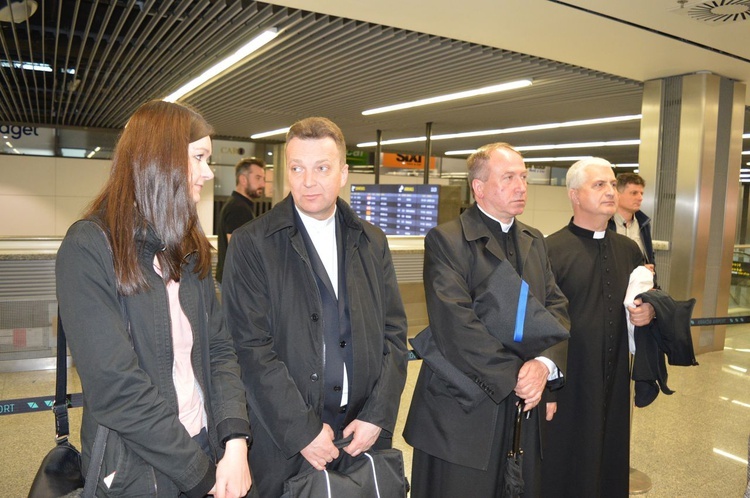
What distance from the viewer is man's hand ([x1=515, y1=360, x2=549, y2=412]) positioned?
212cm

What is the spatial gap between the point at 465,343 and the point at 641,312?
113cm

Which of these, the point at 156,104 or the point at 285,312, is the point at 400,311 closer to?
the point at 285,312

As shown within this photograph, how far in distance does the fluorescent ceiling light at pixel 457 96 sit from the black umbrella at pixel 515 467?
19.6 ft

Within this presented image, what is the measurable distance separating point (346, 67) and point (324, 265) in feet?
17.9

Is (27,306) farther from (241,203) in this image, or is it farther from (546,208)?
(546,208)

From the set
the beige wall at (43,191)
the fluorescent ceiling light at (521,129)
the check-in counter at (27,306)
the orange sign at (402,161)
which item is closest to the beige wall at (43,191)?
the beige wall at (43,191)

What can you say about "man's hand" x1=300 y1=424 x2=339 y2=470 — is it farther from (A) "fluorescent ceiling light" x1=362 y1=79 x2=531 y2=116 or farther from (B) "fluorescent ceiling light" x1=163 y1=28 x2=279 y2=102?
(A) "fluorescent ceiling light" x1=362 y1=79 x2=531 y2=116

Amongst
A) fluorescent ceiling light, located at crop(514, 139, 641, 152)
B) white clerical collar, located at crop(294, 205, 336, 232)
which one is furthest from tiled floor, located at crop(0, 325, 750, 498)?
fluorescent ceiling light, located at crop(514, 139, 641, 152)

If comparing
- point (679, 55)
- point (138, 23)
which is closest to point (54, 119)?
point (138, 23)

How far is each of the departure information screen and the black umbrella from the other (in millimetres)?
7305

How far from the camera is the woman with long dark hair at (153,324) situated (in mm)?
1269

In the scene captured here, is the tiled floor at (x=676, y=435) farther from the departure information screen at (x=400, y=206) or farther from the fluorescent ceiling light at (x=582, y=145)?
the fluorescent ceiling light at (x=582, y=145)

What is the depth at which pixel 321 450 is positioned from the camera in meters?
1.77

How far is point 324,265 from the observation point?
77.2 inches
